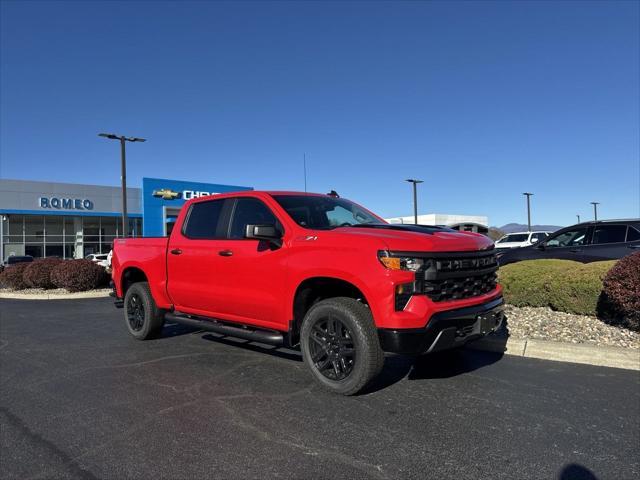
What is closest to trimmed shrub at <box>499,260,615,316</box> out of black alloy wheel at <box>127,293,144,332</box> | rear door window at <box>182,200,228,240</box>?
rear door window at <box>182,200,228,240</box>

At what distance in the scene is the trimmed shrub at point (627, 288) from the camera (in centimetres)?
611

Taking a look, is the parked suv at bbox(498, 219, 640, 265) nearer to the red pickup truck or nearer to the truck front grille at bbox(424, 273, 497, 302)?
the truck front grille at bbox(424, 273, 497, 302)

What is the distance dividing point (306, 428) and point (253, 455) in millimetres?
572

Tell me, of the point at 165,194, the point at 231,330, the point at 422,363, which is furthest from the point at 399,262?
the point at 165,194

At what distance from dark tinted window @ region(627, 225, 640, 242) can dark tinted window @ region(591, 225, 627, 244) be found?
0.09m

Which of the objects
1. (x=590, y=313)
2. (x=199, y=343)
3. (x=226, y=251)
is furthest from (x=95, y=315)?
(x=590, y=313)

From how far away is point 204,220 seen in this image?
6152 millimetres

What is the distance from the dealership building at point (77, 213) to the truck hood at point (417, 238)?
3226 cm

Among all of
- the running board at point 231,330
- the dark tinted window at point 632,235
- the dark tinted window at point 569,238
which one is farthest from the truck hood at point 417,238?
Answer: the dark tinted window at point 569,238

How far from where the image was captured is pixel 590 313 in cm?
729

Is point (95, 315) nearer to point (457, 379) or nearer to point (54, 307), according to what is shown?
point (54, 307)

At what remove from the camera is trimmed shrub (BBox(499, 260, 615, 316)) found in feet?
23.8

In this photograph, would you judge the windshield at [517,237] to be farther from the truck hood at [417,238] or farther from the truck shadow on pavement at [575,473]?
the truck shadow on pavement at [575,473]

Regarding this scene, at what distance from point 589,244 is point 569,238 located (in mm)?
544
